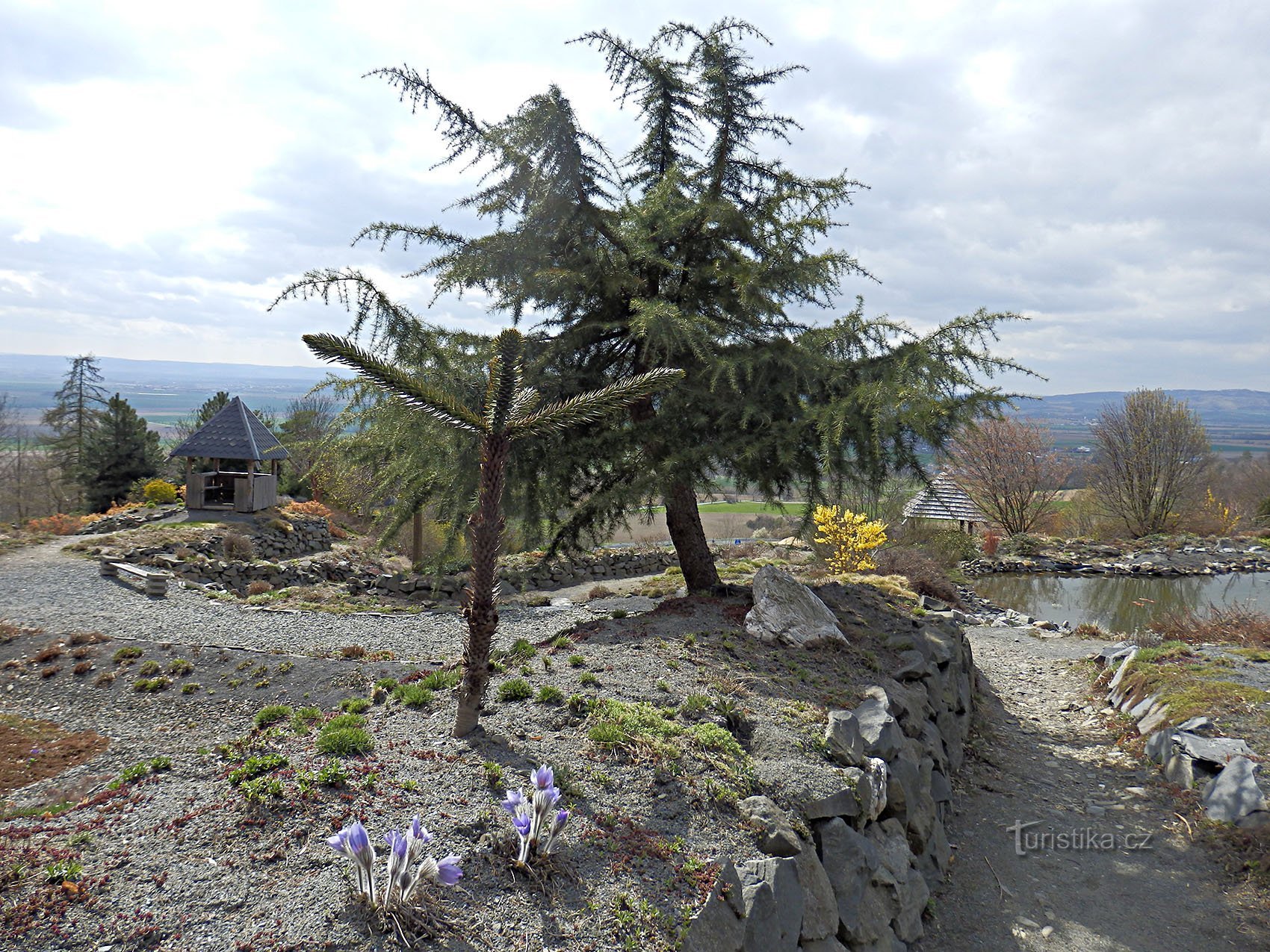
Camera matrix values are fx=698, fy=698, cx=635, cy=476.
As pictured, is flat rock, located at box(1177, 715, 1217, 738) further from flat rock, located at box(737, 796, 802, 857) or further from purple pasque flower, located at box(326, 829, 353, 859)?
purple pasque flower, located at box(326, 829, 353, 859)

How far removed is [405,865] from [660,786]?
1511 mm

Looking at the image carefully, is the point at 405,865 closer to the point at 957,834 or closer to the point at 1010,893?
the point at 1010,893

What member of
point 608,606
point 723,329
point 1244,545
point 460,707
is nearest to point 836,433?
point 723,329

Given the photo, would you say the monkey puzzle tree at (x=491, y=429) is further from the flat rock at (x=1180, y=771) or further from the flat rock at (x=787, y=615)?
the flat rock at (x=1180, y=771)

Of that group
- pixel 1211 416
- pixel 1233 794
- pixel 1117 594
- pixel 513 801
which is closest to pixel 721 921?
pixel 513 801

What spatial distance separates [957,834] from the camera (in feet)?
19.2

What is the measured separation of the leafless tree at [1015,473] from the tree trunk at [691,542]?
17.3 m

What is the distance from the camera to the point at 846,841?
397 centimetres

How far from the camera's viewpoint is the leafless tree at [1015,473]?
22.7 meters

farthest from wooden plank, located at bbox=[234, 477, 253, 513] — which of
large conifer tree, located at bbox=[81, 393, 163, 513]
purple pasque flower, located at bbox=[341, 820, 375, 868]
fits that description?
purple pasque flower, located at bbox=[341, 820, 375, 868]

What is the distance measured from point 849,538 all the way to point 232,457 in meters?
14.9

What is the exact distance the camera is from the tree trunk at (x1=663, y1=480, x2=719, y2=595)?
298 inches

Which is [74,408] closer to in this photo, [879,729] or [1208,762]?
[879,729]

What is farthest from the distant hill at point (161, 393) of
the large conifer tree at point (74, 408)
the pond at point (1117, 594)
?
the pond at point (1117, 594)
